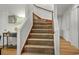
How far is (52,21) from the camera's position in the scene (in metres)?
1.83

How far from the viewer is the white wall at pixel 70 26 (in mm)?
1721

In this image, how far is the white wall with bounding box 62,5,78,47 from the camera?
1.72 metres

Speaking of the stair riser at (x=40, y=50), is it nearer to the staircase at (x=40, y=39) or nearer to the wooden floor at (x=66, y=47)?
the staircase at (x=40, y=39)

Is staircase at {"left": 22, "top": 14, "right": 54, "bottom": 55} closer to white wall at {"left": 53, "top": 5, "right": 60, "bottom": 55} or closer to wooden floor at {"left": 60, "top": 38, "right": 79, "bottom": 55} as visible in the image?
white wall at {"left": 53, "top": 5, "right": 60, "bottom": 55}

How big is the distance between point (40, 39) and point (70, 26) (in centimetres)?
52

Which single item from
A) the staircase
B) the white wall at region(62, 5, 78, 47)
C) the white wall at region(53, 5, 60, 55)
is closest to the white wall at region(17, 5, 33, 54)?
the staircase

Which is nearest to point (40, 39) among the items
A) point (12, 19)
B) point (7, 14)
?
point (12, 19)

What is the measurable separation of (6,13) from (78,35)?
1139 mm

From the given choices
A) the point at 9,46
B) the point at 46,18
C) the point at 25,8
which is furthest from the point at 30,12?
the point at 9,46

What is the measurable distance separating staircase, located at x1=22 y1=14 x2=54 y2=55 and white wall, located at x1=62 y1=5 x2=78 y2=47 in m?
Result: 0.22

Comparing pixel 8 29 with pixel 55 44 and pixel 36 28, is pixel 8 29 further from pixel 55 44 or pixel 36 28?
pixel 55 44

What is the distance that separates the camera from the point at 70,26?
1779mm

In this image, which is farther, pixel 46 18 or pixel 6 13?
pixel 46 18

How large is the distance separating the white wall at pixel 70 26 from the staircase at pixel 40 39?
0.73ft
